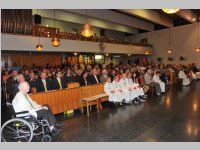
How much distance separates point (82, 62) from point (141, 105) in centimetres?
900

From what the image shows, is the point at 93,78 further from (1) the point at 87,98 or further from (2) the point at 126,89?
(1) the point at 87,98

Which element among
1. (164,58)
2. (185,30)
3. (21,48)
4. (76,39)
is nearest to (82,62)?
(76,39)

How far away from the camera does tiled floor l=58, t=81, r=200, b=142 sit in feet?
12.3

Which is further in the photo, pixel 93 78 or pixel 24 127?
pixel 93 78

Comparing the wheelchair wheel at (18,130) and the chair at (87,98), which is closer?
the wheelchair wheel at (18,130)

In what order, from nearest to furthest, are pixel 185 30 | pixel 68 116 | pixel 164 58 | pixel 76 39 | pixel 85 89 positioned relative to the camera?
pixel 68 116, pixel 85 89, pixel 76 39, pixel 185 30, pixel 164 58

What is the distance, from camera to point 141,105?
21.5 ft

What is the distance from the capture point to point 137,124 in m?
4.53

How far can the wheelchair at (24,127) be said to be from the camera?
3.35 m

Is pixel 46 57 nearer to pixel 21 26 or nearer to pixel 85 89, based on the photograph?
pixel 21 26

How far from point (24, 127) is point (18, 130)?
0.47 feet

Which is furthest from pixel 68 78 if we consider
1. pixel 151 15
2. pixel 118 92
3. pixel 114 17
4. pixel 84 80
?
pixel 151 15

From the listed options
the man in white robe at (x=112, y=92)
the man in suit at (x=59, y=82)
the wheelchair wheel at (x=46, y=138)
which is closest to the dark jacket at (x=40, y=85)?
the man in suit at (x=59, y=82)

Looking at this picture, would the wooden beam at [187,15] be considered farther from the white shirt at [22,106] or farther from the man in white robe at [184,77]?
the white shirt at [22,106]
